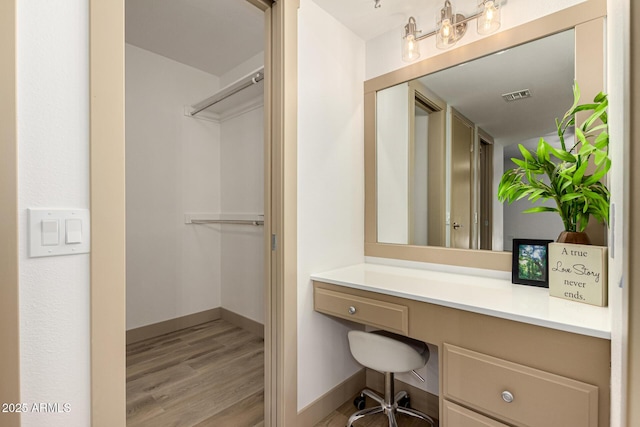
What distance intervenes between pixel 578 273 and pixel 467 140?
2.91ft

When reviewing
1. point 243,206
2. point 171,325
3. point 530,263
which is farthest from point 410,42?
point 171,325

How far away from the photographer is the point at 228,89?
2.60 metres

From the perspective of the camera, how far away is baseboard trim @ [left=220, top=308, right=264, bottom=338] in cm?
291

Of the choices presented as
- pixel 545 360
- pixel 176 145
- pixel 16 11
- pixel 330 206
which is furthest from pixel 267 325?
pixel 176 145

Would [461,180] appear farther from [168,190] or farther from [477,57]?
[168,190]

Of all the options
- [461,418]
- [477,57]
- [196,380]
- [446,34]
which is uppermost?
[446,34]

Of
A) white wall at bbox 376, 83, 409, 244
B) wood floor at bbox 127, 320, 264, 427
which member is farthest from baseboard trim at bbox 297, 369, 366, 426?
white wall at bbox 376, 83, 409, 244

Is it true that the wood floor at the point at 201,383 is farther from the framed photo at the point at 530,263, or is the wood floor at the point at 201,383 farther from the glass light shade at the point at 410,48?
the glass light shade at the point at 410,48

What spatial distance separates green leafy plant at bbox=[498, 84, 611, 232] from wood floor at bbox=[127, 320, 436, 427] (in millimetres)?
1360

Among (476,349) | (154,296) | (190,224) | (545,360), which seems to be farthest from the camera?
(190,224)

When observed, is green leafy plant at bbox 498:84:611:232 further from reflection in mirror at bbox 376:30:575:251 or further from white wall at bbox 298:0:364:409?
white wall at bbox 298:0:364:409

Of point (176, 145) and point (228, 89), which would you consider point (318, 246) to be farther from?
point (176, 145)

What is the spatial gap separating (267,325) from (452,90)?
169 cm

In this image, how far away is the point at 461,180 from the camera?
175 centimetres
